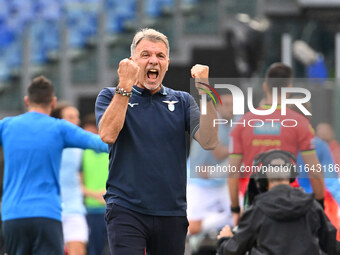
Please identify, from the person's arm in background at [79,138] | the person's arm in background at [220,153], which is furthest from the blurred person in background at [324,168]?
the person's arm in background at [79,138]

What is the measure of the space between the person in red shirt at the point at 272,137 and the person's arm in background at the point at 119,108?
1.97 m

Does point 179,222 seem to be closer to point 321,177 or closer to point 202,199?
point 321,177

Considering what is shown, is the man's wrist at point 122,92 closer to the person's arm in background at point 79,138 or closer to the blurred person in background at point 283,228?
the blurred person in background at point 283,228

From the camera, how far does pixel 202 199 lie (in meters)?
8.82

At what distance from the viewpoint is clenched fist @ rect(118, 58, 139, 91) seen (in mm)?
4496

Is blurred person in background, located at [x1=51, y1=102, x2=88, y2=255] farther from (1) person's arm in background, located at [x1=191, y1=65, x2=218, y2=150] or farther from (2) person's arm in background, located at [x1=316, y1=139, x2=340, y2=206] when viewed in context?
(1) person's arm in background, located at [x1=191, y1=65, x2=218, y2=150]

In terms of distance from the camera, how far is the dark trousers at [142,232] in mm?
4605

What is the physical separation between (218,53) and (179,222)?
38.6 ft

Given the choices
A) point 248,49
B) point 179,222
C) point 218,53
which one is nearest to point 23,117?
point 179,222

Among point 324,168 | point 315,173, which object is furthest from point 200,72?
point 324,168

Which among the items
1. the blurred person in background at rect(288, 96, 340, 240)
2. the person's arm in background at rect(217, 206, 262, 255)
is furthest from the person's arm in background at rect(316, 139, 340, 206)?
the person's arm in background at rect(217, 206, 262, 255)

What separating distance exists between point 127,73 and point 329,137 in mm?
3059

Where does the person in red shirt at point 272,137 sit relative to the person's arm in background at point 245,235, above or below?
above

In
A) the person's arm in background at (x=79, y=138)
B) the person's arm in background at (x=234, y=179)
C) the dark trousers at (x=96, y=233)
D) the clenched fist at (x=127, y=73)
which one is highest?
the clenched fist at (x=127, y=73)
